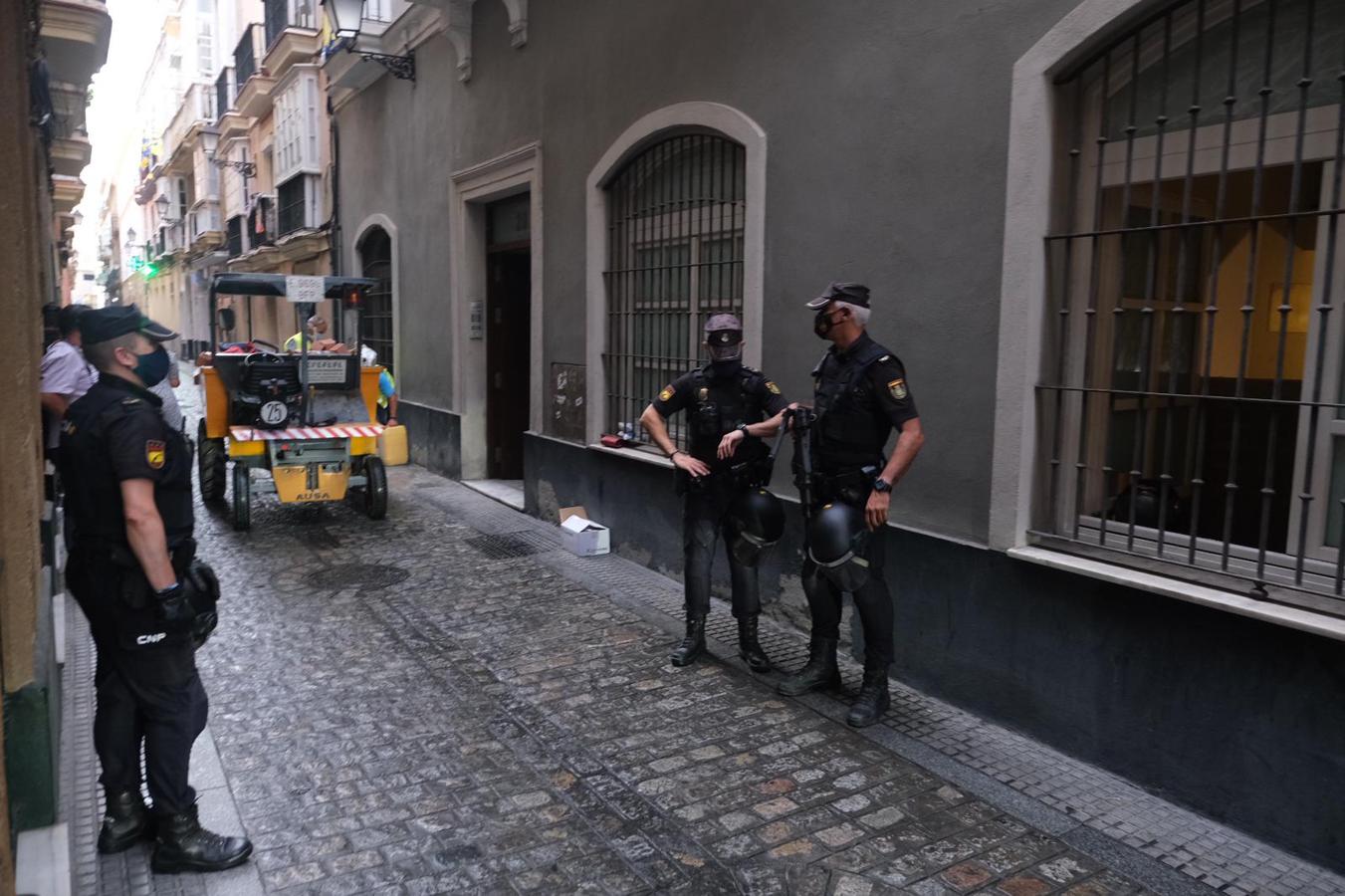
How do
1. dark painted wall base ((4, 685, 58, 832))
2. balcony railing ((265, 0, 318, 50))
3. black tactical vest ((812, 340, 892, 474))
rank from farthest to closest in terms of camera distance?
balcony railing ((265, 0, 318, 50))
black tactical vest ((812, 340, 892, 474))
dark painted wall base ((4, 685, 58, 832))

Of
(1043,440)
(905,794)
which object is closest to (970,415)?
(1043,440)

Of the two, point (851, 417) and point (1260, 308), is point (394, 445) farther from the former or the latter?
point (1260, 308)

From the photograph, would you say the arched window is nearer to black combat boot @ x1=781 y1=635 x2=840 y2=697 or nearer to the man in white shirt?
the man in white shirt


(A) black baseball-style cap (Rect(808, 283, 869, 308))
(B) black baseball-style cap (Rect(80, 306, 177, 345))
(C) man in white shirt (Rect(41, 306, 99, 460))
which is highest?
(A) black baseball-style cap (Rect(808, 283, 869, 308))

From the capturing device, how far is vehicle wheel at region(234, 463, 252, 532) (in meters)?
8.43

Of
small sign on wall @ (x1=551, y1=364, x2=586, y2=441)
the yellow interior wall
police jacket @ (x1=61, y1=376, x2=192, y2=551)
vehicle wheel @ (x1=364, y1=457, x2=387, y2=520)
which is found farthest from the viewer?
vehicle wheel @ (x1=364, y1=457, x2=387, y2=520)

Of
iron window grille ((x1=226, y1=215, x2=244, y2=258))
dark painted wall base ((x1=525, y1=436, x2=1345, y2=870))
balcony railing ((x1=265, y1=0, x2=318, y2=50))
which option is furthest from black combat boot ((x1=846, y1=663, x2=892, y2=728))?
iron window grille ((x1=226, y1=215, x2=244, y2=258))

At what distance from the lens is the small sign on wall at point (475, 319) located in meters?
10.5

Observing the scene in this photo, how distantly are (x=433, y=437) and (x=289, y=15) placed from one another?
934cm

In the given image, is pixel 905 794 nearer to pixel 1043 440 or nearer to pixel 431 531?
pixel 1043 440

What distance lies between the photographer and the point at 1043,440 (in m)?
4.36

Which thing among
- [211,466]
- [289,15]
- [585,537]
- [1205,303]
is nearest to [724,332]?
[1205,303]

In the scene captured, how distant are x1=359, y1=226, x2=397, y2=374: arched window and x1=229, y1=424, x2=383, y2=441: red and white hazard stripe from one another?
4.17 m

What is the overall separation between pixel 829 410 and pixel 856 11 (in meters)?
2.28
